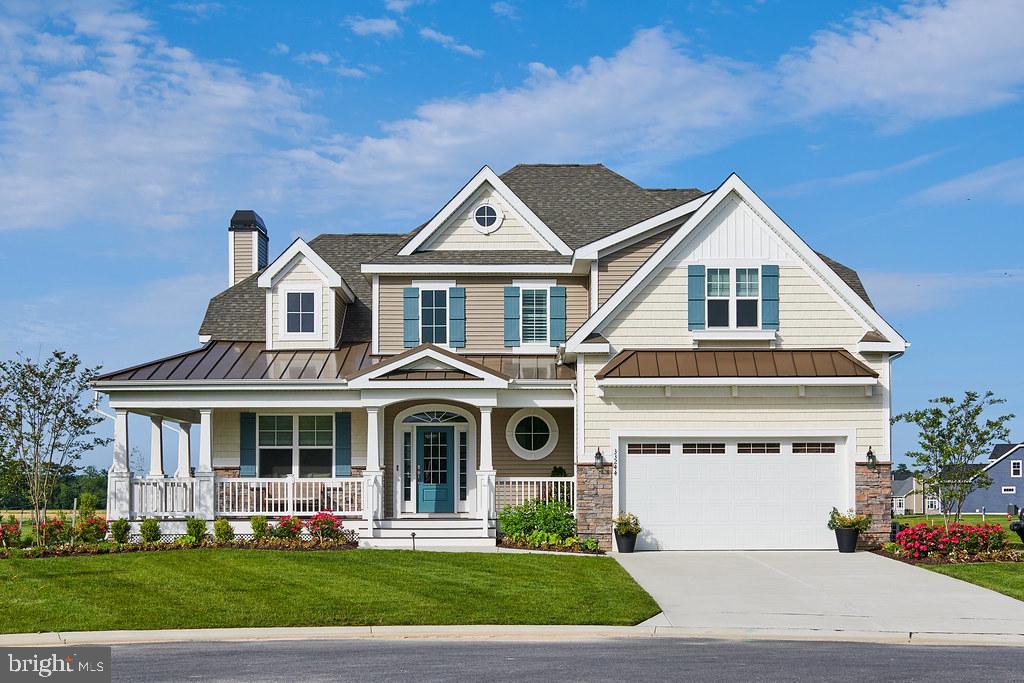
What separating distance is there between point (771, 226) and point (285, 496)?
11.9 metres

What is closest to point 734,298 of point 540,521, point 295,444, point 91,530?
point 540,521

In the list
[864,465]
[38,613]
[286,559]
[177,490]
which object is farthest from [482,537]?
[38,613]

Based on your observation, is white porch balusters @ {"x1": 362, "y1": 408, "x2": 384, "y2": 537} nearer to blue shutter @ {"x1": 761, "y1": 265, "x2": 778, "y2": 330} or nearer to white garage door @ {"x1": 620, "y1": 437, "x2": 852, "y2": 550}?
white garage door @ {"x1": 620, "y1": 437, "x2": 852, "y2": 550}

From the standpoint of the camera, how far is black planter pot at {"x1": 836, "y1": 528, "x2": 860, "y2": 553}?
21.8 metres

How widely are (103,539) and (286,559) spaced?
17.4ft

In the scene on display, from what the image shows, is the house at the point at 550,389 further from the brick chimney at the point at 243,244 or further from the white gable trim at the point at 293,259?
the brick chimney at the point at 243,244

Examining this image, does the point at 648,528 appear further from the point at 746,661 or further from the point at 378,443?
the point at 746,661

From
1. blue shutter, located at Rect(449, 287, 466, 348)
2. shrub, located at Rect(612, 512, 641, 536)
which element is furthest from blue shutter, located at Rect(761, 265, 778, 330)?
blue shutter, located at Rect(449, 287, 466, 348)

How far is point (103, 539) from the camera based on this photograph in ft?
71.9

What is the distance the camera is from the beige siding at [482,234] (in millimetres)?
26000

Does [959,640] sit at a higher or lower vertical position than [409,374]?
lower

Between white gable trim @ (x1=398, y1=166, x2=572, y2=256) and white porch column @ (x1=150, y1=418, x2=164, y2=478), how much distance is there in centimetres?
709

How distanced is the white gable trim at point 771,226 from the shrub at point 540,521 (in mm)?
3383

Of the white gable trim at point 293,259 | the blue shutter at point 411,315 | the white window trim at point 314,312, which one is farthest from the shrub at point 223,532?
the white gable trim at point 293,259
